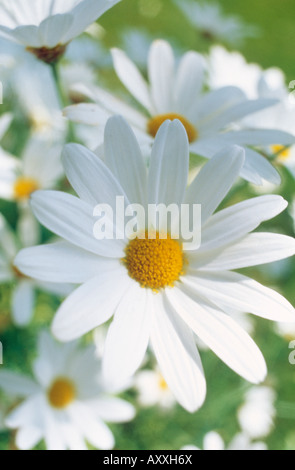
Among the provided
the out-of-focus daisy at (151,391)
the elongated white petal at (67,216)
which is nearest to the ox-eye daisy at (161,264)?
the elongated white petal at (67,216)

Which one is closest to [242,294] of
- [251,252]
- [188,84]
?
[251,252]

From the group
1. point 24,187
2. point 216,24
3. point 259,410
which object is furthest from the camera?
point 216,24

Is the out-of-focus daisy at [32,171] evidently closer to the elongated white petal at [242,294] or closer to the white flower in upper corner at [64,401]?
A: the white flower in upper corner at [64,401]

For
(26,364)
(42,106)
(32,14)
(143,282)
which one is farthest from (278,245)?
(42,106)

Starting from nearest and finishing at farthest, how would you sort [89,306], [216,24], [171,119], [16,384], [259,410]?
[89,306], [171,119], [16,384], [259,410], [216,24]

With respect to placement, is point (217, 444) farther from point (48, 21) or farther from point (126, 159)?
point (48, 21)
